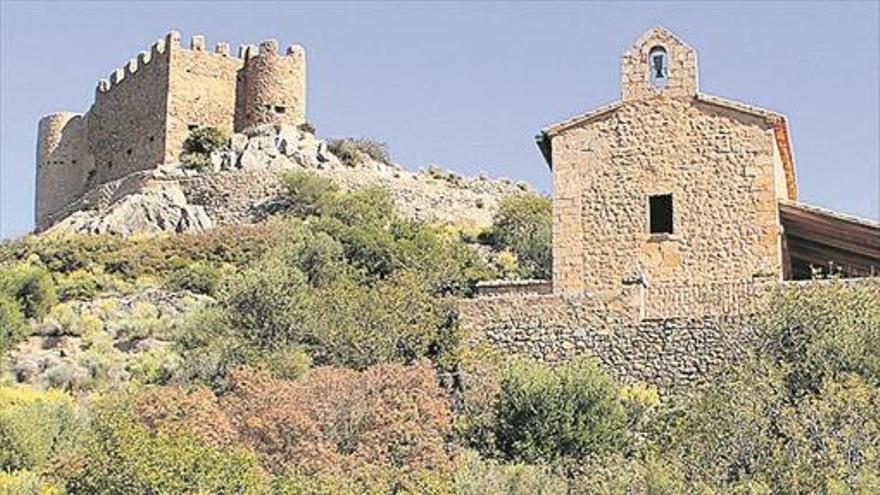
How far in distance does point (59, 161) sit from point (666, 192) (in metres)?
39.2

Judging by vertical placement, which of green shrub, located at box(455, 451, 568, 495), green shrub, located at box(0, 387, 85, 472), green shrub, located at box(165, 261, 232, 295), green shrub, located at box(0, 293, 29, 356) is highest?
green shrub, located at box(165, 261, 232, 295)

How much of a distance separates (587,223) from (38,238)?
89.3ft

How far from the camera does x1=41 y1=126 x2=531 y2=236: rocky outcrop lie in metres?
51.6

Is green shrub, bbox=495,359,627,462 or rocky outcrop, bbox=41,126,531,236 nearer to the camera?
green shrub, bbox=495,359,627,462

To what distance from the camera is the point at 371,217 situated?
48594 millimetres

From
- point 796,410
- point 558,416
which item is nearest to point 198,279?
point 558,416

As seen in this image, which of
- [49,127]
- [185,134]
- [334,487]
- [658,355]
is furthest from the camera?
[49,127]

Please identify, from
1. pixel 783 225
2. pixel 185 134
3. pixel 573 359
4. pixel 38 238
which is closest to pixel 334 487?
pixel 573 359

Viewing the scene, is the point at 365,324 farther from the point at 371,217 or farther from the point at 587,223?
the point at 371,217

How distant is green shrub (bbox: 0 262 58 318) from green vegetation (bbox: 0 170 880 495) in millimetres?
5758

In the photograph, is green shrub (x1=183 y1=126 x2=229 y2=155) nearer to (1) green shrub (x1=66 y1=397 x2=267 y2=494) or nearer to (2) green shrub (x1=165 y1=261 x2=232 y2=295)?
(2) green shrub (x1=165 y1=261 x2=232 y2=295)

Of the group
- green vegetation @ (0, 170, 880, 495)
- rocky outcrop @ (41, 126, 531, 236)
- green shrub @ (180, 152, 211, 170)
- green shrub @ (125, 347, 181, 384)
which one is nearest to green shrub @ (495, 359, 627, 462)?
green vegetation @ (0, 170, 880, 495)

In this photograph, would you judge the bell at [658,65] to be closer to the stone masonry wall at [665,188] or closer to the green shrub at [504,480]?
the stone masonry wall at [665,188]

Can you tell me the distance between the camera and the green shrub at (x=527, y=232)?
44.9 metres
